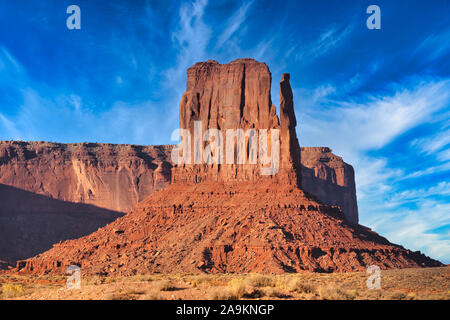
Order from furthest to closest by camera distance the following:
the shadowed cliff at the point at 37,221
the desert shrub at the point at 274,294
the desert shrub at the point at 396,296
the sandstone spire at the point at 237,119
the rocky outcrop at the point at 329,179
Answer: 1. the rocky outcrop at the point at 329,179
2. the shadowed cliff at the point at 37,221
3. the sandstone spire at the point at 237,119
4. the desert shrub at the point at 396,296
5. the desert shrub at the point at 274,294

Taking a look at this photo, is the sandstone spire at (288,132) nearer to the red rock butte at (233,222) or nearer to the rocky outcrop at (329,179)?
the red rock butte at (233,222)

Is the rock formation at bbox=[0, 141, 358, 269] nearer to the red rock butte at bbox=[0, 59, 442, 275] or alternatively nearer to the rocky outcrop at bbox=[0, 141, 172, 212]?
the rocky outcrop at bbox=[0, 141, 172, 212]

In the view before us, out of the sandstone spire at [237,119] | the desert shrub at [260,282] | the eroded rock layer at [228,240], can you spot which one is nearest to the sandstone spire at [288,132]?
the sandstone spire at [237,119]

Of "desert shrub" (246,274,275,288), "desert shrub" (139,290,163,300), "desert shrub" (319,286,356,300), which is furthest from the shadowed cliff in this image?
"desert shrub" (319,286,356,300)

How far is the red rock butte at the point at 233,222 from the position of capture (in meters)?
57.6

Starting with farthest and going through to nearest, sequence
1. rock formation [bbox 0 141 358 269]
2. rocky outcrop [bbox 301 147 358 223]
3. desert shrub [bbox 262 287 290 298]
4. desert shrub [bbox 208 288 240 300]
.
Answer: rocky outcrop [bbox 301 147 358 223] < rock formation [bbox 0 141 358 269] < desert shrub [bbox 262 287 290 298] < desert shrub [bbox 208 288 240 300]

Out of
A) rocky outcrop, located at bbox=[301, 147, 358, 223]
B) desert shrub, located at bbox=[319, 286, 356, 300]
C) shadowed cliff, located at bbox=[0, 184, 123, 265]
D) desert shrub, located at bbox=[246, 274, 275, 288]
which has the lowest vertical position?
desert shrub, located at bbox=[319, 286, 356, 300]

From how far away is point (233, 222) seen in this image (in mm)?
65000

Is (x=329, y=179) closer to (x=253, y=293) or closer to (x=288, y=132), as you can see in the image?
(x=288, y=132)

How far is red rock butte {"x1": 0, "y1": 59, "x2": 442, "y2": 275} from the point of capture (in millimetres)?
57562

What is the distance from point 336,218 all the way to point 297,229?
9.29 meters
